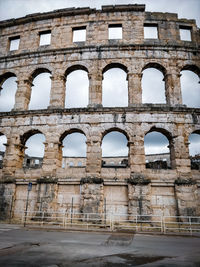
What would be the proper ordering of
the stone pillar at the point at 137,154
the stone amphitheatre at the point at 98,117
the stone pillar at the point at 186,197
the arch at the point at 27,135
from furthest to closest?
the arch at the point at 27,135
the stone pillar at the point at 137,154
the stone amphitheatre at the point at 98,117
the stone pillar at the point at 186,197

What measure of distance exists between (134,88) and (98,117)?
333 centimetres

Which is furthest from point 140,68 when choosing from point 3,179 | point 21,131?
point 3,179

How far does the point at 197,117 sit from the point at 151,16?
9051 millimetres

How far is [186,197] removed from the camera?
1030 centimetres

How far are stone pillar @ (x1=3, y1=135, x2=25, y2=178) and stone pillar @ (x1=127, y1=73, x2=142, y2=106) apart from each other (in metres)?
8.06

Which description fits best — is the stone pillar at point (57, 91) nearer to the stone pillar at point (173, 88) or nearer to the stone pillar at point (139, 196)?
the stone pillar at point (139, 196)

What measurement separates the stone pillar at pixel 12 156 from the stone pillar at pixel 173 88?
1063 cm

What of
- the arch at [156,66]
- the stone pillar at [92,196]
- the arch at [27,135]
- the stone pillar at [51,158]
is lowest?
the stone pillar at [92,196]

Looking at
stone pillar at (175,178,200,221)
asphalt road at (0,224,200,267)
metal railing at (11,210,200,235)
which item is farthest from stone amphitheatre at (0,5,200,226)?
asphalt road at (0,224,200,267)

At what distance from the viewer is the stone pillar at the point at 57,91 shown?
1292 cm

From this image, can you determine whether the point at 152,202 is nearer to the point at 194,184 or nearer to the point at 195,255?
the point at 194,184

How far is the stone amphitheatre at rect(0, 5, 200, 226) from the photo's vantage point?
10.7 m

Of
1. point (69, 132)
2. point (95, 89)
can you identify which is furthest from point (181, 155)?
point (69, 132)

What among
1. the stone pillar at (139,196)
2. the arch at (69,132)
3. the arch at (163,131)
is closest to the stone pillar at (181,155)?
the arch at (163,131)
